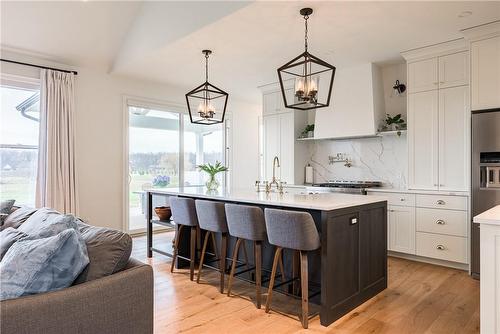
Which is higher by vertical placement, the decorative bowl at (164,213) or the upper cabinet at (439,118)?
the upper cabinet at (439,118)

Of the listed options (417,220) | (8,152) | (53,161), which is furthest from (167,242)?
(417,220)

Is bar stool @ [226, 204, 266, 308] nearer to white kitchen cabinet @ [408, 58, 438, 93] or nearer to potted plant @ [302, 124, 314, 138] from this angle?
white kitchen cabinet @ [408, 58, 438, 93]

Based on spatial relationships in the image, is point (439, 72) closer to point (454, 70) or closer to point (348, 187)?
point (454, 70)

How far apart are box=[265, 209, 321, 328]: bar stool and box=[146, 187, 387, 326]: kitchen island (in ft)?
0.37

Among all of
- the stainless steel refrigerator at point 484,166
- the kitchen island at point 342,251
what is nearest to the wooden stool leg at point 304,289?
the kitchen island at point 342,251

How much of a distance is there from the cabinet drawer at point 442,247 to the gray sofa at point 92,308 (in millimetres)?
3547

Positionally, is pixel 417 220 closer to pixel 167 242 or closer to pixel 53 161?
pixel 167 242

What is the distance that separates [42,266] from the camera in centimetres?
145

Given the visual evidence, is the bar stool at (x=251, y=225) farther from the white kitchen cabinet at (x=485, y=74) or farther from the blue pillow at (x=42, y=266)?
the white kitchen cabinet at (x=485, y=74)

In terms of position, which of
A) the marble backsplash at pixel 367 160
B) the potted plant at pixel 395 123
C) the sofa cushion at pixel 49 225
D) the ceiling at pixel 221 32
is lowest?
the sofa cushion at pixel 49 225

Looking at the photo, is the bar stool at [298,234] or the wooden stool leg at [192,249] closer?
the bar stool at [298,234]

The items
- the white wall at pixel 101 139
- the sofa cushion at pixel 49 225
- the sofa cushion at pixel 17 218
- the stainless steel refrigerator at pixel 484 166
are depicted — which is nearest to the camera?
the sofa cushion at pixel 49 225

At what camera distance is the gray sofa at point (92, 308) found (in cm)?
133

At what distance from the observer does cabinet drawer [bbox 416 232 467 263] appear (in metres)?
3.83
